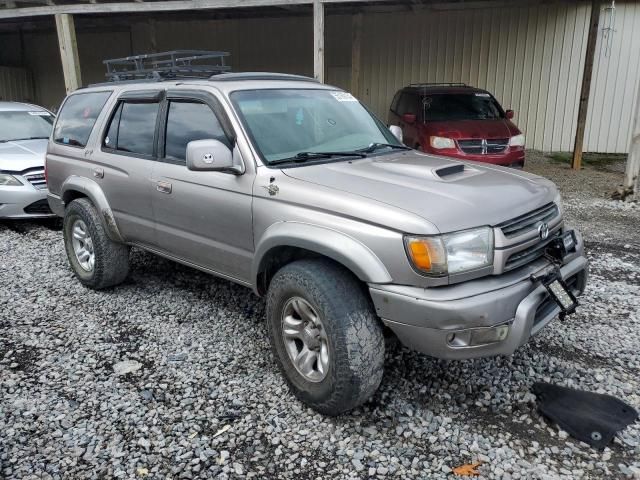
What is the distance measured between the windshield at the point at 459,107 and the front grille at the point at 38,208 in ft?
20.9

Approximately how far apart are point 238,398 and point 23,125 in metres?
7.08

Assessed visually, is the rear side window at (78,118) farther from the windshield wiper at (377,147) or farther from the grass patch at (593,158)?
the grass patch at (593,158)

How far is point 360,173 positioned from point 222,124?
3.41 feet

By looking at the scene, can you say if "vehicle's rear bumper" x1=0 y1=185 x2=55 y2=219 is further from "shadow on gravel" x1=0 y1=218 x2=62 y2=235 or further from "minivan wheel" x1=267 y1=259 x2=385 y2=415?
"minivan wheel" x1=267 y1=259 x2=385 y2=415

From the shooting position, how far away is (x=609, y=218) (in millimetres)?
7621

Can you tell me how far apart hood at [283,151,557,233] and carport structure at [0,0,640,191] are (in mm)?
8475

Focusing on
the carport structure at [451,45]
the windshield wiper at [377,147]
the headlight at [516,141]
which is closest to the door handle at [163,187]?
the windshield wiper at [377,147]

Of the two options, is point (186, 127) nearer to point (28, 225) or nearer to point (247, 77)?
point (247, 77)

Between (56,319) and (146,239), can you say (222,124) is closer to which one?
(146,239)

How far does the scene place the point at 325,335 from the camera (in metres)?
2.94

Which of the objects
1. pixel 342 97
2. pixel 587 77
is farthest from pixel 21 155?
pixel 587 77

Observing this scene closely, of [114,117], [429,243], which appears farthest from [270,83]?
[429,243]

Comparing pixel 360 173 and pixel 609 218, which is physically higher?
pixel 360 173

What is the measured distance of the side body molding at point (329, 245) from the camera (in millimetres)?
2734
